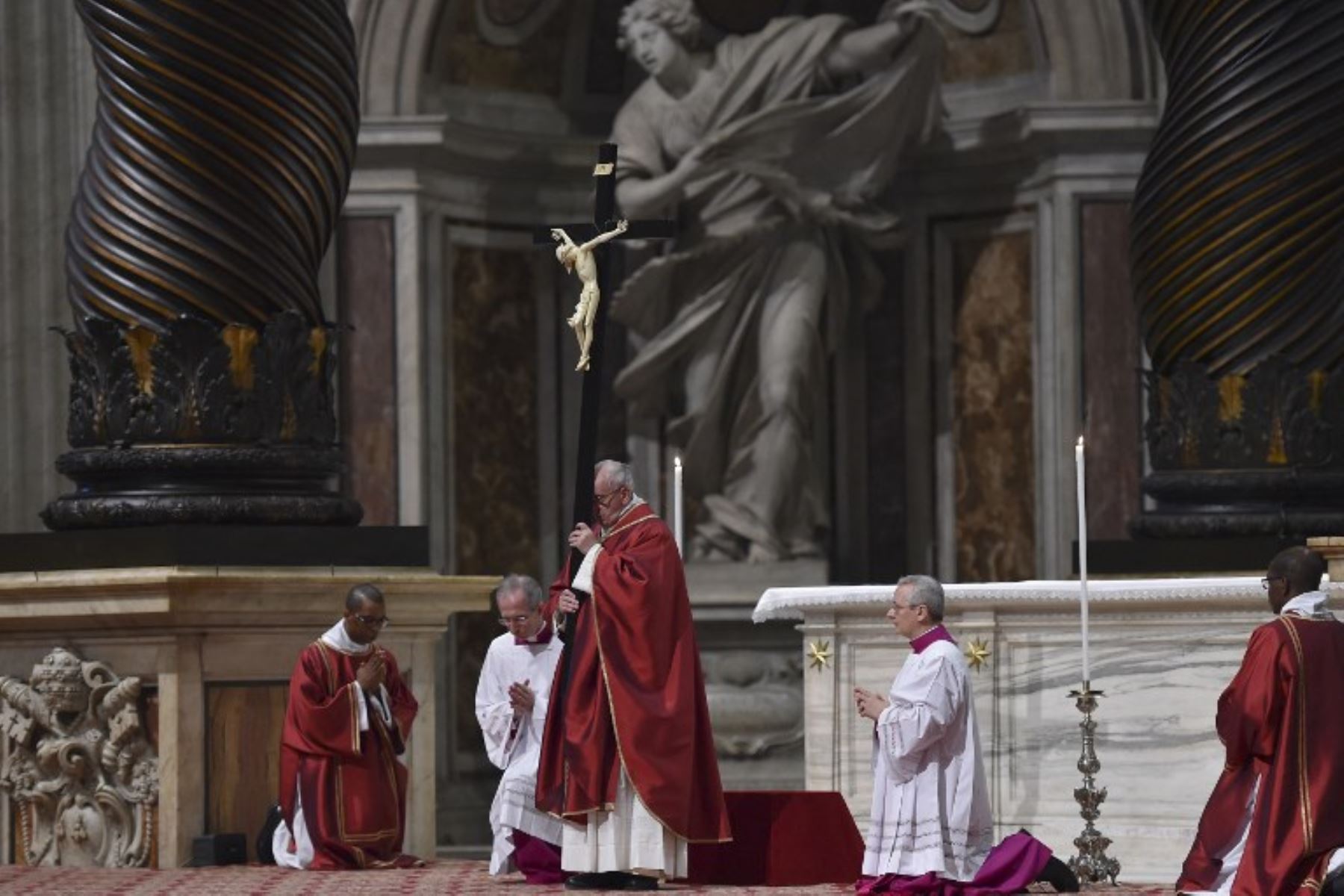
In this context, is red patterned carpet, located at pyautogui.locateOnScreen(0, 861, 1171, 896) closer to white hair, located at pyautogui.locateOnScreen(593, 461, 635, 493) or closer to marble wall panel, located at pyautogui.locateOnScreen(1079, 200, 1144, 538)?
white hair, located at pyautogui.locateOnScreen(593, 461, 635, 493)

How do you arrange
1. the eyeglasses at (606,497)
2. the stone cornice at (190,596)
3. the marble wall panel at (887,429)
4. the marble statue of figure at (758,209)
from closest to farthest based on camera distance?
the eyeglasses at (606,497)
the stone cornice at (190,596)
the marble statue of figure at (758,209)
the marble wall panel at (887,429)

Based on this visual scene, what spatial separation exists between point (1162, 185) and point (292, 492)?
3.26 metres

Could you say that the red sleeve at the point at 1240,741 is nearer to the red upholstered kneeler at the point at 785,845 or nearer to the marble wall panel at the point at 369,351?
the red upholstered kneeler at the point at 785,845

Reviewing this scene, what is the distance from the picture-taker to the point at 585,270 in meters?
10.9

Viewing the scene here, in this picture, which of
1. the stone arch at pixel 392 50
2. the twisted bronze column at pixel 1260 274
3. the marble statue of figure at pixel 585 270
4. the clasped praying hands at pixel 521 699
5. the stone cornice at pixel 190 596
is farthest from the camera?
the stone arch at pixel 392 50

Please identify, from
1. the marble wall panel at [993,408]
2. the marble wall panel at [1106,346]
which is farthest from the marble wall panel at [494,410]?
the marble wall panel at [1106,346]

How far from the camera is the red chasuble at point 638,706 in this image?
411 inches

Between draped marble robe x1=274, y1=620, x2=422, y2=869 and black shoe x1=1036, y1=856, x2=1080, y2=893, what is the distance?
2.52 m

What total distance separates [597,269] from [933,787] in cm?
208

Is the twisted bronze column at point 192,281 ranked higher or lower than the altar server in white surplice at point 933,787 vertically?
higher

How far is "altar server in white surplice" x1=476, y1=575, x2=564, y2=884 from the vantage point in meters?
11.1

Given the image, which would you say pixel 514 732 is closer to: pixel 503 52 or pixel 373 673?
pixel 373 673

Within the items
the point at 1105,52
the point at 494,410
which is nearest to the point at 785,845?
the point at 494,410

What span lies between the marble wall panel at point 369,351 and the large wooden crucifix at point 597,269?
3747mm
